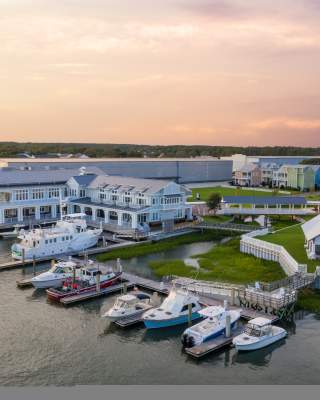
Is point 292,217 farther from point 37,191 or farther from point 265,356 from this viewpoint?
point 265,356

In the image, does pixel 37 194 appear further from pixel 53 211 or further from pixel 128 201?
pixel 128 201

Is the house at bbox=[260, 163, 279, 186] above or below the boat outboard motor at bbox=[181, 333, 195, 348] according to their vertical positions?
above

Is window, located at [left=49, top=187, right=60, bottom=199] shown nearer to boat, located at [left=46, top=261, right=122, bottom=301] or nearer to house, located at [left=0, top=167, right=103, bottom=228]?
house, located at [left=0, top=167, right=103, bottom=228]

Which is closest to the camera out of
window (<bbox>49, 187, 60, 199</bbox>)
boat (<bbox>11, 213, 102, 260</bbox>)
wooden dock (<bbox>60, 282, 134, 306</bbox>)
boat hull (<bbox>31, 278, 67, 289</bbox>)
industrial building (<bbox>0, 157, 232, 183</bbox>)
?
wooden dock (<bbox>60, 282, 134, 306</bbox>)

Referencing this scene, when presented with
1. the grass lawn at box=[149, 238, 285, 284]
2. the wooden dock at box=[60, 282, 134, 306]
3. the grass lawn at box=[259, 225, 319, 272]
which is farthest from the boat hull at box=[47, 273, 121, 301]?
the grass lawn at box=[259, 225, 319, 272]

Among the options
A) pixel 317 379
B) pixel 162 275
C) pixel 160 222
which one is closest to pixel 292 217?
pixel 160 222

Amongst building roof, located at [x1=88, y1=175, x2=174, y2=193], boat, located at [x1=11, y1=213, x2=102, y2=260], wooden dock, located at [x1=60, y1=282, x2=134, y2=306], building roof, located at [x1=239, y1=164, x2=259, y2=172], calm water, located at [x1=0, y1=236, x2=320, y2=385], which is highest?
building roof, located at [x1=239, y1=164, x2=259, y2=172]
